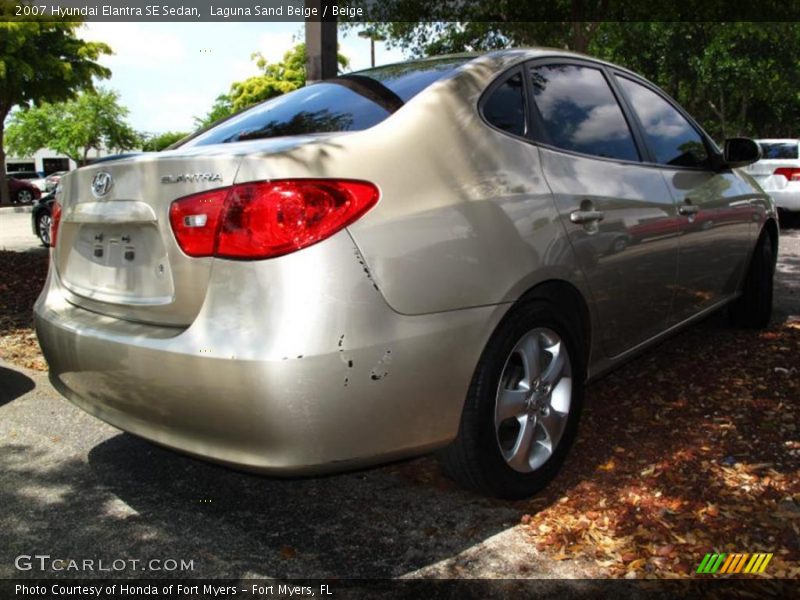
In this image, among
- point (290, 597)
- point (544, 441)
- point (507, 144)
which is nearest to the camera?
point (290, 597)

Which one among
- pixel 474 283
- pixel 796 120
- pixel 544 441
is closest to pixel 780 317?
pixel 544 441

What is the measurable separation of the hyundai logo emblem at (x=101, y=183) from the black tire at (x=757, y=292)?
4.19 m

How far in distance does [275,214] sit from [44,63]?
1897 centimetres

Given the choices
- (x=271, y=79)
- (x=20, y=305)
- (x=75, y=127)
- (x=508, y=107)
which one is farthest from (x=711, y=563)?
(x=75, y=127)

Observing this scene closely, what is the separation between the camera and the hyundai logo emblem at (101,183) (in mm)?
2578

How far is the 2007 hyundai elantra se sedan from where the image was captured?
2.17m

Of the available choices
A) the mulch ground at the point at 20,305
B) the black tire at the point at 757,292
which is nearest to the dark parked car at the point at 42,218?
the mulch ground at the point at 20,305

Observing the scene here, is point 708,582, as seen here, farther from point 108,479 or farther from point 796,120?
point 796,120

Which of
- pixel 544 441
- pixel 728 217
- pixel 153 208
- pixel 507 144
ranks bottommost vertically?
pixel 544 441

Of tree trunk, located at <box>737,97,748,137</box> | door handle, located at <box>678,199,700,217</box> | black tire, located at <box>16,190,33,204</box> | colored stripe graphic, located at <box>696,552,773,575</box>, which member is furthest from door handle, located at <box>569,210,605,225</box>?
tree trunk, located at <box>737,97,748,137</box>

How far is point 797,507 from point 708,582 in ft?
2.34

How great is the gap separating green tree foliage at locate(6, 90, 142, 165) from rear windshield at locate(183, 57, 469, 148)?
55.8 m

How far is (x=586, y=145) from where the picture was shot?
326cm

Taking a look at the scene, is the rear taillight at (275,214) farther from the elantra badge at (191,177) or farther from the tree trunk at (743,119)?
the tree trunk at (743,119)
